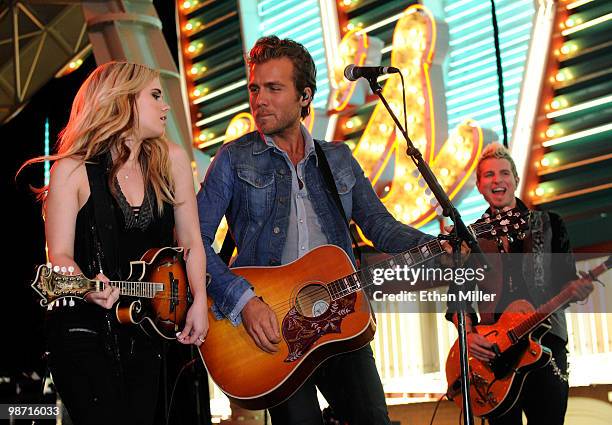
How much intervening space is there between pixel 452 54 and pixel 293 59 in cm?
406

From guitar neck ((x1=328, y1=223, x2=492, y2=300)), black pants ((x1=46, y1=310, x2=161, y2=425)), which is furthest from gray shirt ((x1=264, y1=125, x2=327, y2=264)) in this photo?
black pants ((x1=46, y1=310, x2=161, y2=425))

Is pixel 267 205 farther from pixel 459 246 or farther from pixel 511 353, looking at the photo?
pixel 511 353

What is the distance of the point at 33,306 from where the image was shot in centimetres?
1306

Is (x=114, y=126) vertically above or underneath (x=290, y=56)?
underneath

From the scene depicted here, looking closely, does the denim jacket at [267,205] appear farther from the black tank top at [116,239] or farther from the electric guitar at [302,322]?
the black tank top at [116,239]

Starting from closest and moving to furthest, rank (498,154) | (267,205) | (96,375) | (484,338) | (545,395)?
(96,375) < (267,205) < (545,395) < (484,338) < (498,154)

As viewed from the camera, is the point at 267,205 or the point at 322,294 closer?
the point at 322,294

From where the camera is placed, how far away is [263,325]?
4.06 m

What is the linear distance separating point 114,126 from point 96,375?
101 cm

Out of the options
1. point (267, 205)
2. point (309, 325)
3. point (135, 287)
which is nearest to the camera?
point (135, 287)

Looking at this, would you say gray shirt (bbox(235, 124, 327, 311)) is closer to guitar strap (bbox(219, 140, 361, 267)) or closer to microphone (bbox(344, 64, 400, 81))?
guitar strap (bbox(219, 140, 361, 267))

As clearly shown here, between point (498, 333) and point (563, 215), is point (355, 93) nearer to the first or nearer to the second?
point (563, 215)

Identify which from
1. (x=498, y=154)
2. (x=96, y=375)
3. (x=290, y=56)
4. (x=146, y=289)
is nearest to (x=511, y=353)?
(x=498, y=154)

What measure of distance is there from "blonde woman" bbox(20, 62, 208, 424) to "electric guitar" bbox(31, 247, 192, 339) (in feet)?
0.14
